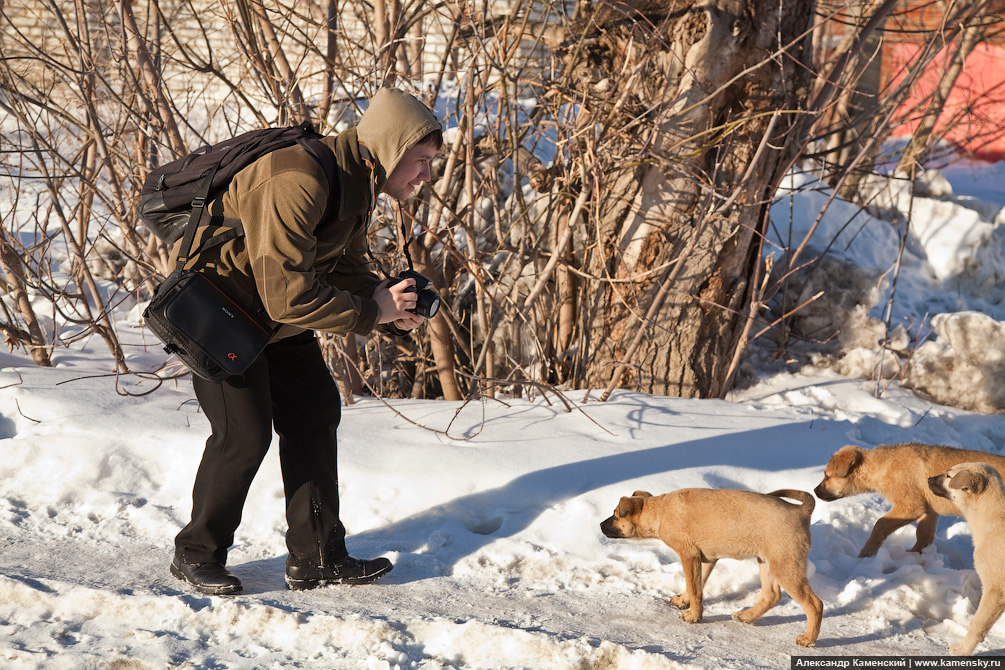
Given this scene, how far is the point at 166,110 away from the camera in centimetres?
459

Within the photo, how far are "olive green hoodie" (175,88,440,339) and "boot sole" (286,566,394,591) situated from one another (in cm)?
105

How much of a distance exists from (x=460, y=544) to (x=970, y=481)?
1.96 meters

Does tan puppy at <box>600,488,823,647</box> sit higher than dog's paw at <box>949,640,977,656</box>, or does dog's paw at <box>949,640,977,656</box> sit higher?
tan puppy at <box>600,488,823,647</box>

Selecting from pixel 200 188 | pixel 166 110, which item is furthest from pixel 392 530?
pixel 166 110

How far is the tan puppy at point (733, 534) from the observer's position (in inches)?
106

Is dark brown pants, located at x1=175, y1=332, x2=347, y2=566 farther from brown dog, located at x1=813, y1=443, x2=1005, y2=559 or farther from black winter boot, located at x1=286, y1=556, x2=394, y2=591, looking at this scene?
brown dog, located at x1=813, y1=443, x2=1005, y2=559

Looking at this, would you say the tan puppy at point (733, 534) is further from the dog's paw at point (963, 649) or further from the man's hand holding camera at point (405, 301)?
the man's hand holding camera at point (405, 301)

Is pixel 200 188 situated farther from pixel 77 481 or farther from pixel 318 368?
pixel 77 481

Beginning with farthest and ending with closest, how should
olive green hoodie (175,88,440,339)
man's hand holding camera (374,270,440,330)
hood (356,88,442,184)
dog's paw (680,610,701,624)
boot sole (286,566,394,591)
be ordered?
1. boot sole (286,566,394,591)
2. dog's paw (680,610,701,624)
3. man's hand holding camera (374,270,440,330)
4. hood (356,88,442,184)
5. olive green hoodie (175,88,440,339)

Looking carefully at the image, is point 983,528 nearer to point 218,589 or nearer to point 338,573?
point 338,573

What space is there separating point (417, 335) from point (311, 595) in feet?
9.40

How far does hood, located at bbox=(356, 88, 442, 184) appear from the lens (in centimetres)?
252

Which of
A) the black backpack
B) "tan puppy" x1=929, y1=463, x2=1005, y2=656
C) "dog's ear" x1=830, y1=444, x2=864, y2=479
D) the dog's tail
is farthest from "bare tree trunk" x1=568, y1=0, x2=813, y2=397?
the black backpack

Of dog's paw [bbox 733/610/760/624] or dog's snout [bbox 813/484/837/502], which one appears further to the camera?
dog's snout [bbox 813/484/837/502]
